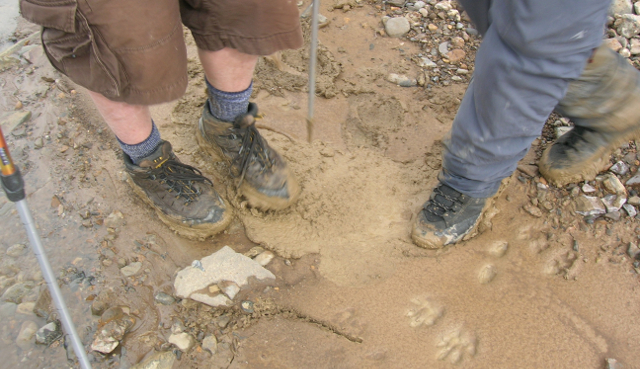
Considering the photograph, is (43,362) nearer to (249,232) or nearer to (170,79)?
(249,232)

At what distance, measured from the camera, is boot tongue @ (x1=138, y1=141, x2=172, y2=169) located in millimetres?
1672

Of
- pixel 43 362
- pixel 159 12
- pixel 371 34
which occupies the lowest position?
pixel 43 362

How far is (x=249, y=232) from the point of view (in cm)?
186

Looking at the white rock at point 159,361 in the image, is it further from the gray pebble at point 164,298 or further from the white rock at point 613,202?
the white rock at point 613,202

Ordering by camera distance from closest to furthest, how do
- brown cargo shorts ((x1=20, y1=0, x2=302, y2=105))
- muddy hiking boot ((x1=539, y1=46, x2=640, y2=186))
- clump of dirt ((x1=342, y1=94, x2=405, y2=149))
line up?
brown cargo shorts ((x1=20, y1=0, x2=302, y2=105)) → muddy hiking boot ((x1=539, y1=46, x2=640, y2=186)) → clump of dirt ((x1=342, y1=94, x2=405, y2=149))

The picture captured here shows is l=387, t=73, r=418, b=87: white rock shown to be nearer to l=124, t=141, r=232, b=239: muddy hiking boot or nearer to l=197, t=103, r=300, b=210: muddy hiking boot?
l=197, t=103, r=300, b=210: muddy hiking boot

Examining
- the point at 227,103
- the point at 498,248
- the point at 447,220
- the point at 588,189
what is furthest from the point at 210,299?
the point at 588,189

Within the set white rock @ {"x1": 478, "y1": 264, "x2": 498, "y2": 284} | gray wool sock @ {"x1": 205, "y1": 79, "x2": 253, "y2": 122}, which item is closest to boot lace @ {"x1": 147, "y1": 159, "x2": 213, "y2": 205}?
gray wool sock @ {"x1": 205, "y1": 79, "x2": 253, "y2": 122}

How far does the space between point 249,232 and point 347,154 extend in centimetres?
66

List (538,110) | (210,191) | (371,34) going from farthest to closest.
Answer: (371,34) < (210,191) < (538,110)

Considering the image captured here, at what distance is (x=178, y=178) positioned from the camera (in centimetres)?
178

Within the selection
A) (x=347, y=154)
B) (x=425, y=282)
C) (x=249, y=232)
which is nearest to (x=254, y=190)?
(x=249, y=232)

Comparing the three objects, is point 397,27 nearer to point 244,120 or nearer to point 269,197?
point 244,120

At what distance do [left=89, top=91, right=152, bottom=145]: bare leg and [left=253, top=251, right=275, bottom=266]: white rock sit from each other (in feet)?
2.19
